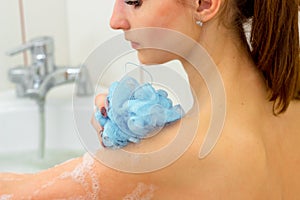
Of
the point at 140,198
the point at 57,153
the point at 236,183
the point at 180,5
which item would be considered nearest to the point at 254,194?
the point at 236,183

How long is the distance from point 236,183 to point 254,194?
0.03m

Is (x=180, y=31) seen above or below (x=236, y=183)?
above

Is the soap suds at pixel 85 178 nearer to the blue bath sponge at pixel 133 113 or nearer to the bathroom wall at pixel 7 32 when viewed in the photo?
the blue bath sponge at pixel 133 113

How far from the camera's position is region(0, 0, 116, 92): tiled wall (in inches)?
57.3

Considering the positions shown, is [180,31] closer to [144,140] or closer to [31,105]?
[144,140]

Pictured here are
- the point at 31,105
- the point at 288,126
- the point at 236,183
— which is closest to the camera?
the point at 236,183

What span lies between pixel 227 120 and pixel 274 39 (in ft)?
0.41

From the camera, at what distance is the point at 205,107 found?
1.97ft

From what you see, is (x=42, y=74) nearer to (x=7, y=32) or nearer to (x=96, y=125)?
(x=7, y=32)

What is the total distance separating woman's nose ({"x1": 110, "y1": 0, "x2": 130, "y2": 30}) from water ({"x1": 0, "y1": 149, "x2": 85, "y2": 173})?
2.75 feet

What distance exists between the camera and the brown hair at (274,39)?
1.97 feet

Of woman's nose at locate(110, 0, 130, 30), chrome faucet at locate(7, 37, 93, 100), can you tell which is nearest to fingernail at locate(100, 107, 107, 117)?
woman's nose at locate(110, 0, 130, 30)

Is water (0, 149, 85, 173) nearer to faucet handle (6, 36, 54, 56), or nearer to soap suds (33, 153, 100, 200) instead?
faucet handle (6, 36, 54, 56)

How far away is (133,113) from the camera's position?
58 centimetres
